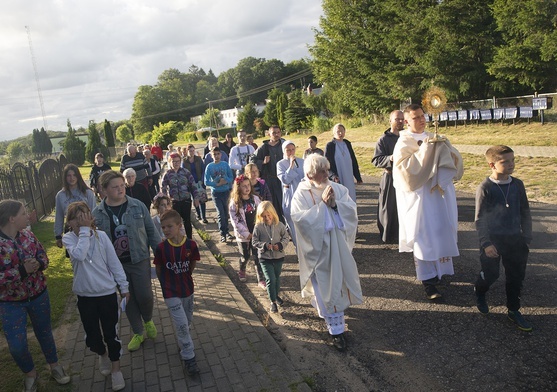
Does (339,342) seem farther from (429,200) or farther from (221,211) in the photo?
(221,211)

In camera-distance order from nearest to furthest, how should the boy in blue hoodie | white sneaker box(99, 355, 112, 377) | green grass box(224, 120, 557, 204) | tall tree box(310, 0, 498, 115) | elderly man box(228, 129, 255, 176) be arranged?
white sneaker box(99, 355, 112, 377), the boy in blue hoodie, elderly man box(228, 129, 255, 176), green grass box(224, 120, 557, 204), tall tree box(310, 0, 498, 115)

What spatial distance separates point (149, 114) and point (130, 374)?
9542 cm

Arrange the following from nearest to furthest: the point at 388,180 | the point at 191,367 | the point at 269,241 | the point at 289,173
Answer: the point at 191,367 → the point at 269,241 → the point at 388,180 → the point at 289,173

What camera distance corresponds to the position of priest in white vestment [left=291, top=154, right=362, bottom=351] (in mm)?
4355

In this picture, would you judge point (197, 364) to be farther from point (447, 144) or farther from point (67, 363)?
point (447, 144)

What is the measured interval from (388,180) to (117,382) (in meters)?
4.93

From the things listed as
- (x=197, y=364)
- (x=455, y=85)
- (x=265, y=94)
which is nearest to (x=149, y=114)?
(x=265, y=94)

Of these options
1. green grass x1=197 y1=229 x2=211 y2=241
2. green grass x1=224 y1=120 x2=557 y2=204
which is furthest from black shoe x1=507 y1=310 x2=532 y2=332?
green grass x1=197 y1=229 x2=211 y2=241

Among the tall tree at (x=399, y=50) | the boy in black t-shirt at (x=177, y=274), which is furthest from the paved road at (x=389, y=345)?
the tall tree at (x=399, y=50)

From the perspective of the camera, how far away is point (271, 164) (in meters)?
8.15

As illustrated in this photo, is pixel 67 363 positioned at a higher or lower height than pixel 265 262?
lower

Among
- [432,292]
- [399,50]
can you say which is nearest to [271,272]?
[432,292]

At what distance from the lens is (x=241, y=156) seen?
9.77 m

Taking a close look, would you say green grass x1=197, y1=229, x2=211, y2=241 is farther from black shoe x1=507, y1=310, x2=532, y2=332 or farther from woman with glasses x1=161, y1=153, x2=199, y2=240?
black shoe x1=507, y1=310, x2=532, y2=332
